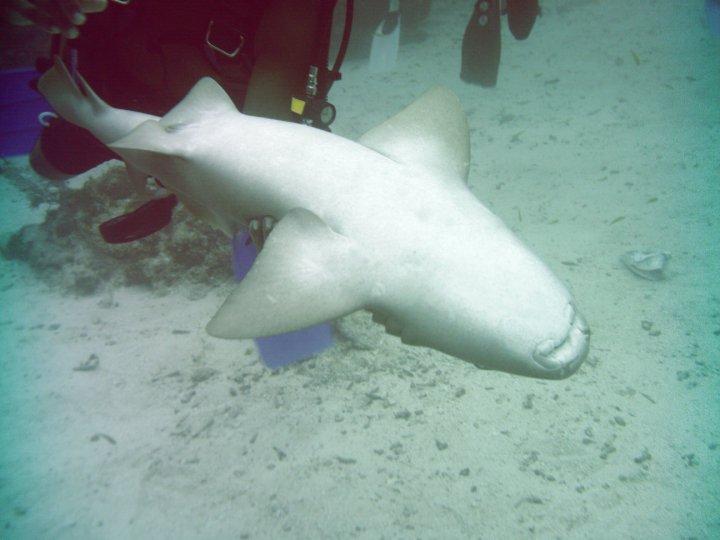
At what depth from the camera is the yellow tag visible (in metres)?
2.63

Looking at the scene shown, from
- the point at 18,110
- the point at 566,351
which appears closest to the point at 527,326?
the point at 566,351

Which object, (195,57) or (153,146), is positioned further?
(195,57)

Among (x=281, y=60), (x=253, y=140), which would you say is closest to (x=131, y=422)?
(x=253, y=140)

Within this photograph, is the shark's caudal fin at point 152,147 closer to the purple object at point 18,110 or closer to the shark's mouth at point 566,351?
the shark's mouth at point 566,351

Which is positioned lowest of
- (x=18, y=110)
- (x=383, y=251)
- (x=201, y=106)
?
(x=18, y=110)

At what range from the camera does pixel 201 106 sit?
2.17 meters

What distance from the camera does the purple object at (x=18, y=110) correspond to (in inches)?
212

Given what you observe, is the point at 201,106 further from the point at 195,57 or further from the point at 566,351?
the point at 566,351

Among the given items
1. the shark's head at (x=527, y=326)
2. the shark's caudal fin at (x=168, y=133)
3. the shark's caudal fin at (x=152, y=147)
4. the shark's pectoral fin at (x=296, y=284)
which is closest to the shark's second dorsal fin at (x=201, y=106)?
the shark's caudal fin at (x=168, y=133)

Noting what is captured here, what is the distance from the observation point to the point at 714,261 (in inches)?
158

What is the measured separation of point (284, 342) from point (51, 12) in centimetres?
253

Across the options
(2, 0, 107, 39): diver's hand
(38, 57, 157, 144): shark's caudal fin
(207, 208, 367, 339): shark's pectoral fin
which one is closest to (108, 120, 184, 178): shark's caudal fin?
(38, 57, 157, 144): shark's caudal fin

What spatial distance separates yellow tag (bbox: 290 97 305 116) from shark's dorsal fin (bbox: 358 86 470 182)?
29.9 inches

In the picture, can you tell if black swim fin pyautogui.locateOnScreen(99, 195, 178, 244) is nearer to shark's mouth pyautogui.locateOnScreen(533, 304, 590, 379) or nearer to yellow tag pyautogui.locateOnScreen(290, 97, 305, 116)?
yellow tag pyautogui.locateOnScreen(290, 97, 305, 116)
